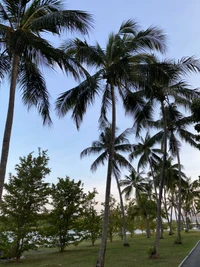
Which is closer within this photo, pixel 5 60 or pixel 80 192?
pixel 5 60

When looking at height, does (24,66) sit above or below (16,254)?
above

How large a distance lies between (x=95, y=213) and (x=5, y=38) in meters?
23.3

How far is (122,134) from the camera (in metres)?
25.4

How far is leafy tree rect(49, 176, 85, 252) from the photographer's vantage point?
22.7m

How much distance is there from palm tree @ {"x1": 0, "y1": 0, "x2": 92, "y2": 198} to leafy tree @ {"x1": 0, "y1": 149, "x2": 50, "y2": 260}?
1088 cm

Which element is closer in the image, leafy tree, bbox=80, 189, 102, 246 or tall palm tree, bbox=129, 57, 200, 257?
tall palm tree, bbox=129, 57, 200, 257

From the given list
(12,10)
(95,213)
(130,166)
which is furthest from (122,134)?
(12,10)

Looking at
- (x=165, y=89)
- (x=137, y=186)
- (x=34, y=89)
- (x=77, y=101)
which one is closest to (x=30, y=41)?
(x=34, y=89)

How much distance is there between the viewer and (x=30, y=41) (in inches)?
279

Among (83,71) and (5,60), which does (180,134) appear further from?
(5,60)

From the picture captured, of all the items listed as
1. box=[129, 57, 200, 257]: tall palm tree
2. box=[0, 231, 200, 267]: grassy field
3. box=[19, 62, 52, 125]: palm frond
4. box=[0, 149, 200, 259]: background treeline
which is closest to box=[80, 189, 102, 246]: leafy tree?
box=[0, 149, 200, 259]: background treeline

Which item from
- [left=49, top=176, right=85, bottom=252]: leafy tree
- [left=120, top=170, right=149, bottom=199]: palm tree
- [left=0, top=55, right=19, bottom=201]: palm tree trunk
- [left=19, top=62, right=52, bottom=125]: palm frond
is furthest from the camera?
[left=120, top=170, right=149, bottom=199]: palm tree

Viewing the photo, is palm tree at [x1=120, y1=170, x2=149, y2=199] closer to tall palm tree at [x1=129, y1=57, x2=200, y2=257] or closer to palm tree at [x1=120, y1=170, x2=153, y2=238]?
palm tree at [x1=120, y1=170, x2=153, y2=238]

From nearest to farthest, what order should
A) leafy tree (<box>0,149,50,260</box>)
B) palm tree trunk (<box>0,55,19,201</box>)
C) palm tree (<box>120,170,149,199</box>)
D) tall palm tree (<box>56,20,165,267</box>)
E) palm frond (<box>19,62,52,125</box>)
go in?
palm tree trunk (<box>0,55,19,201</box>), palm frond (<box>19,62,52,125</box>), tall palm tree (<box>56,20,165,267</box>), leafy tree (<box>0,149,50,260</box>), palm tree (<box>120,170,149,199</box>)
